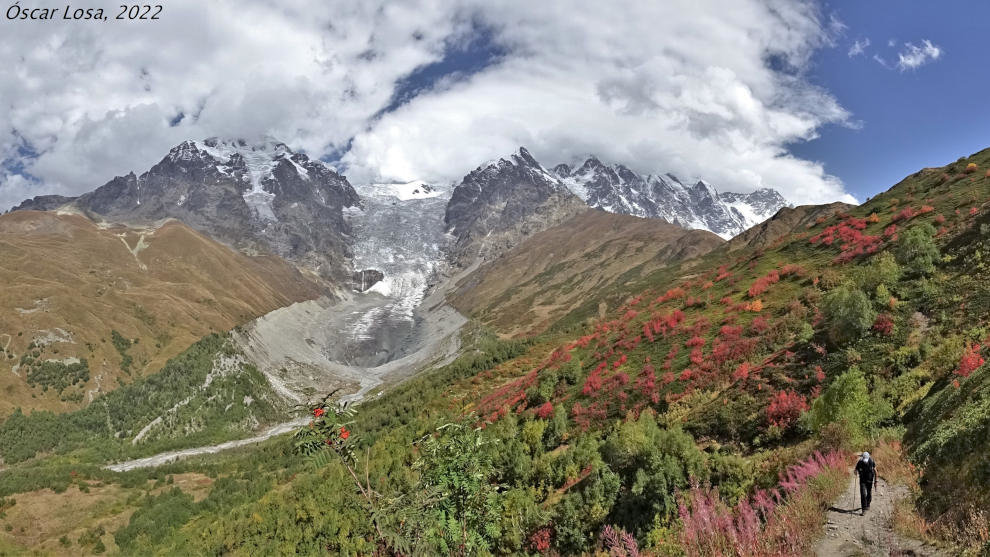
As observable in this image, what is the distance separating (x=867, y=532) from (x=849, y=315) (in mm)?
16735

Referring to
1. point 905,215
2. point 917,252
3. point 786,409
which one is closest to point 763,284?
point 917,252

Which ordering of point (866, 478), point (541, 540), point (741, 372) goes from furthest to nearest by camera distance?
point (741, 372), point (541, 540), point (866, 478)

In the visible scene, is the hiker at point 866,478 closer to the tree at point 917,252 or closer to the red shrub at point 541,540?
the red shrub at point 541,540

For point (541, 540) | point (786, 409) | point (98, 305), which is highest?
point (98, 305)

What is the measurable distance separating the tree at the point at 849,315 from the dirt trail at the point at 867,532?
13804 millimetres

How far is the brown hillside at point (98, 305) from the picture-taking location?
253 feet

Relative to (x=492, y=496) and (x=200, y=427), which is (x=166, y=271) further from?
(x=492, y=496)

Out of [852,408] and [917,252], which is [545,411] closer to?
[852,408]

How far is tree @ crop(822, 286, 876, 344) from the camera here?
22.3 m

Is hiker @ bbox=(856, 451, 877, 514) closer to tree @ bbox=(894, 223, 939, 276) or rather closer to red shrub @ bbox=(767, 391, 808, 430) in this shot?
red shrub @ bbox=(767, 391, 808, 430)

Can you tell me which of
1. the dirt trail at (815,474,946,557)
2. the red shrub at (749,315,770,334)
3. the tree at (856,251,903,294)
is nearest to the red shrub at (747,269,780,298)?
the red shrub at (749,315,770,334)

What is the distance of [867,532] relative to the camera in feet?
29.5

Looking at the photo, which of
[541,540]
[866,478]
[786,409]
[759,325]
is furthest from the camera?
[759,325]

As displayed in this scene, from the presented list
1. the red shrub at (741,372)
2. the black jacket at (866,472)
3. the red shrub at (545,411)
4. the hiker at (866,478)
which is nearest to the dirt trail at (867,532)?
the hiker at (866,478)
